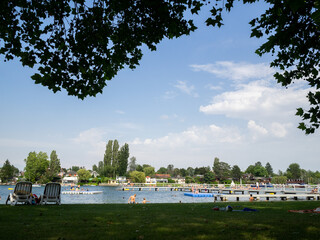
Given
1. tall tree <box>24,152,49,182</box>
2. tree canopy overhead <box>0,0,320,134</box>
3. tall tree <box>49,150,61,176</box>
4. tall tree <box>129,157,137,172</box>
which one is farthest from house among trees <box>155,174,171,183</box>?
tree canopy overhead <box>0,0,320,134</box>

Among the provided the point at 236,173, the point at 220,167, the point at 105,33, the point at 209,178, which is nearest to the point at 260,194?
the point at 105,33

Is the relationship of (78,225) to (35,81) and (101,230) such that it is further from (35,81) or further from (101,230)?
(35,81)

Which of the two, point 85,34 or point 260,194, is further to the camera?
point 260,194

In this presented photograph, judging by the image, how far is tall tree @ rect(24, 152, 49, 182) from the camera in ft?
328

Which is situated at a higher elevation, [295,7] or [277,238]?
[295,7]

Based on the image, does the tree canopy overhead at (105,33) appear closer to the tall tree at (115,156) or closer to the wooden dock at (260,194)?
the wooden dock at (260,194)

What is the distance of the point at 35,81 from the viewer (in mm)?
6980

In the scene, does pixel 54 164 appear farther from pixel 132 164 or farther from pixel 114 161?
pixel 132 164

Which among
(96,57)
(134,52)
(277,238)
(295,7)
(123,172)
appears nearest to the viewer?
(295,7)

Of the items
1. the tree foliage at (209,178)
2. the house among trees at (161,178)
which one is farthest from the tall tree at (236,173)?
the house among trees at (161,178)

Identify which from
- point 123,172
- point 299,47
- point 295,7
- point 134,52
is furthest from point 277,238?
point 123,172

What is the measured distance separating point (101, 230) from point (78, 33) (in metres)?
6.05

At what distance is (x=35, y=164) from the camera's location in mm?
100500

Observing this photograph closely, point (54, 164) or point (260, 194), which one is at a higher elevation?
point (54, 164)
